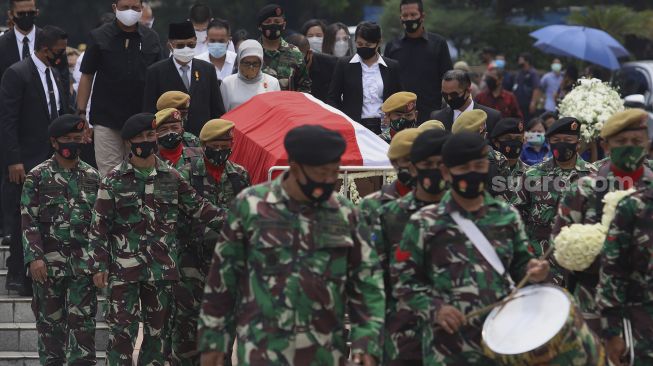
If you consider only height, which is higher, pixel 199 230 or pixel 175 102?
pixel 175 102

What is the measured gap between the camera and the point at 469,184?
866cm

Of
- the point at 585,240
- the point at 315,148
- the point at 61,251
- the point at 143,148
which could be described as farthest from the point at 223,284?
the point at 61,251

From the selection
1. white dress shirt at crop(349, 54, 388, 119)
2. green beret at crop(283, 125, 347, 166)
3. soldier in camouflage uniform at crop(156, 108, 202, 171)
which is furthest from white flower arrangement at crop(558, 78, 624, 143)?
green beret at crop(283, 125, 347, 166)

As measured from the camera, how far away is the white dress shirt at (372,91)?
50.1 ft

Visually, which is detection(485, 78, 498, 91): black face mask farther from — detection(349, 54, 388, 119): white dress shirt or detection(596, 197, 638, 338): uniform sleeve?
detection(596, 197, 638, 338): uniform sleeve

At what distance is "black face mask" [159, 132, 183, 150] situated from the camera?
1268 cm

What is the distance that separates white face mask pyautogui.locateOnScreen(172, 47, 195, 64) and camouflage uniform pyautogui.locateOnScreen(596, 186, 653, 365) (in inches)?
247

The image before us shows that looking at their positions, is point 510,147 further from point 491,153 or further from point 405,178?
point 405,178

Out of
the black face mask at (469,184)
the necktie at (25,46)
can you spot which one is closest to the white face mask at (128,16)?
the necktie at (25,46)

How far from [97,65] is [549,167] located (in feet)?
15.5

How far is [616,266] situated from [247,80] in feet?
20.6

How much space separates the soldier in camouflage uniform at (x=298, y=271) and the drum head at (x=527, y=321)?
2.14 feet

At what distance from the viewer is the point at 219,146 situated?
40.0 feet

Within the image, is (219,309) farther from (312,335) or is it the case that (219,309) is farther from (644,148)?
(644,148)
